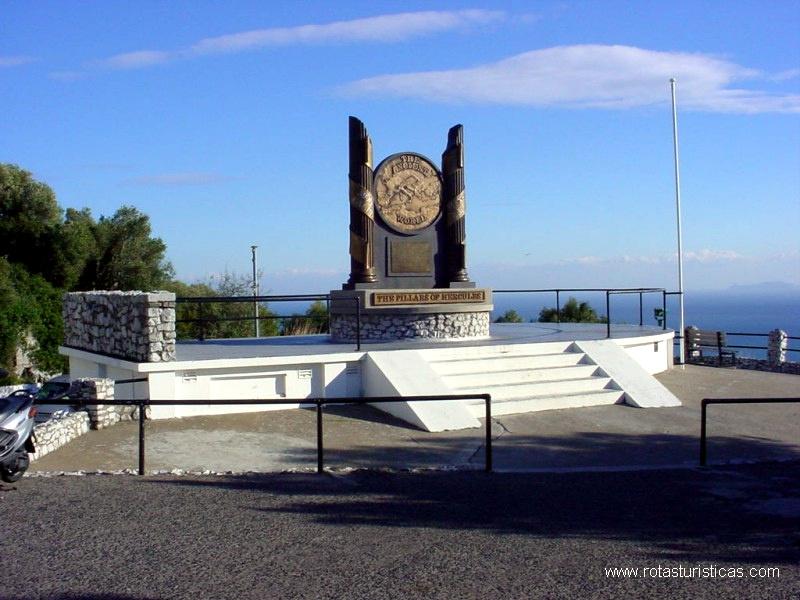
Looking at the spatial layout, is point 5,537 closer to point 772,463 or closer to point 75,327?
point 772,463

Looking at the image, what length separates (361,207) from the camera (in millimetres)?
18281

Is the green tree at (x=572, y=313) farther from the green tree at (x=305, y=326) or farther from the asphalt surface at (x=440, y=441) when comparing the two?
the asphalt surface at (x=440, y=441)

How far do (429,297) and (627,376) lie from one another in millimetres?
4340

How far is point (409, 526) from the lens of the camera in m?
7.30

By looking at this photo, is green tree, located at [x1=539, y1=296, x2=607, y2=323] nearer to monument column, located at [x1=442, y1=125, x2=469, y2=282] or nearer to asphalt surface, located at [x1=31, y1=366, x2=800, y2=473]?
monument column, located at [x1=442, y1=125, x2=469, y2=282]

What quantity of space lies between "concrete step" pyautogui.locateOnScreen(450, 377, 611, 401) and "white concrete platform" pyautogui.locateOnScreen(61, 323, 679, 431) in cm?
2

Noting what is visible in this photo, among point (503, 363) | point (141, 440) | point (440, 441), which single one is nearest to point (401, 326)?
point (503, 363)

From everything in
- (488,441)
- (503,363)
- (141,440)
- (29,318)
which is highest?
(29,318)

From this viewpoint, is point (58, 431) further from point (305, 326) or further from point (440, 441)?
point (305, 326)

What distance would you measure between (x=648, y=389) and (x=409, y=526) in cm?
896

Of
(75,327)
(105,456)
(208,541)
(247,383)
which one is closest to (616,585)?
(208,541)

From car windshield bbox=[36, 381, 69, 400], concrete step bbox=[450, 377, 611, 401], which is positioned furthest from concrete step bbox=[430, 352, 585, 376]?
car windshield bbox=[36, 381, 69, 400]

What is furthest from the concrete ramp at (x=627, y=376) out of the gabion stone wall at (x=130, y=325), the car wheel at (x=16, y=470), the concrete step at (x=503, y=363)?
the car wheel at (x=16, y=470)

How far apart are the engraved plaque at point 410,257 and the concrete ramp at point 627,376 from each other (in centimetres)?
379
